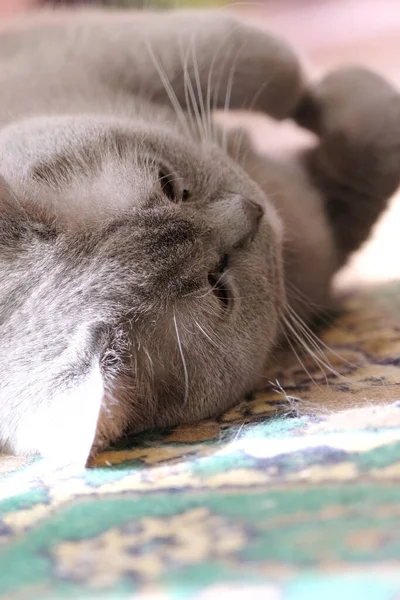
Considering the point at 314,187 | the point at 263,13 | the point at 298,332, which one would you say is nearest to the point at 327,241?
the point at 314,187

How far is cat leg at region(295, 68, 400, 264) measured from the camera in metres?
1.35

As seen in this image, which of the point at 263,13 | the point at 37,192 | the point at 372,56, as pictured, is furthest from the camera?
the point at 263,13

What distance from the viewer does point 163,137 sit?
1097mm

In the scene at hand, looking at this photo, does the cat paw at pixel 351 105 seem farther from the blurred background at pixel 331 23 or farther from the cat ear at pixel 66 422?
the blurred background at pixel 331 23

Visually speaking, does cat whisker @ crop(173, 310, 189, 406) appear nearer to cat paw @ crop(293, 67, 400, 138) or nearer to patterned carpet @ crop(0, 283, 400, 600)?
patterned carpet @ crop(0, 283, 400, 600)

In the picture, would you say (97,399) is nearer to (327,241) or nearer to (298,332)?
(298,332)

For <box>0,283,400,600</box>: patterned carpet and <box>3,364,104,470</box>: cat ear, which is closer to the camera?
<box>0,283,400,600</box>: patterned carpet

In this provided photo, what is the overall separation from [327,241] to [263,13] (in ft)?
6.15

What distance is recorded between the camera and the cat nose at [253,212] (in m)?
1.03

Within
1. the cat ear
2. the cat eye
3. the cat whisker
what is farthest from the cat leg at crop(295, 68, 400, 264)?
the cat ear

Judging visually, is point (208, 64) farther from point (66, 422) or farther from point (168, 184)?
point (66, 422)

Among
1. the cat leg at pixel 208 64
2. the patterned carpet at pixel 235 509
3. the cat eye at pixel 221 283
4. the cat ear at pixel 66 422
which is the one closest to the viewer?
the patterned carpet at pixel 235 509

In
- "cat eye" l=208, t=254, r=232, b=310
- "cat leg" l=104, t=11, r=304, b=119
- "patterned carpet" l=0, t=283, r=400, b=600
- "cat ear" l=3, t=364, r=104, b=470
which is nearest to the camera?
"patterned carpet" l=0, t=283, r=400, b=600

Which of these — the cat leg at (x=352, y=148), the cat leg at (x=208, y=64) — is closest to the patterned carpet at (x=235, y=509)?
the cat leg at (x=352, y=148)
